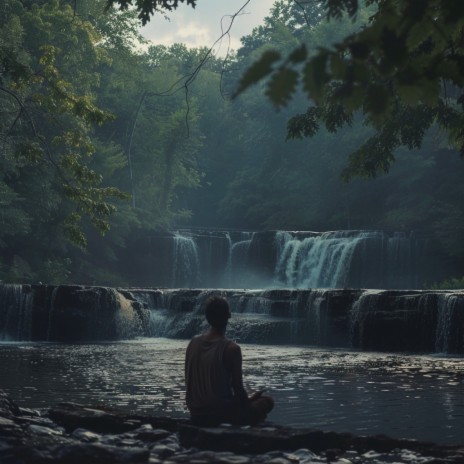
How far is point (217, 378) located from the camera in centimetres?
836

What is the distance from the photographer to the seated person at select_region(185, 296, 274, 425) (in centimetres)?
817

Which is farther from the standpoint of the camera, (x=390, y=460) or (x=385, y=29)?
(x=390, y=460)

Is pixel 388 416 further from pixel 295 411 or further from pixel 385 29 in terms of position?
pixel 385 29

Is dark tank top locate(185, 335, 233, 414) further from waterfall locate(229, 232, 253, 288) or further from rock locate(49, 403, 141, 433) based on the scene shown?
waterfall locate(229, 232, 253, 288)

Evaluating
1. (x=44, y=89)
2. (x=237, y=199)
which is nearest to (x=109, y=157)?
(x=44, y=89)

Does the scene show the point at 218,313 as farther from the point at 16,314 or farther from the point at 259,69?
the point at 16,314

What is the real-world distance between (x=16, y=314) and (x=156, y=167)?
96.7ft

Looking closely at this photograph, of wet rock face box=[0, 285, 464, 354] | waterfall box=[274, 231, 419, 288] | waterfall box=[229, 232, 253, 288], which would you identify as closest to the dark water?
wet rock face box=[0, 285, 464, 354]

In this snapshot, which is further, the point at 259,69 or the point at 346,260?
the point at 346,260

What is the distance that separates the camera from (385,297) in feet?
90.6

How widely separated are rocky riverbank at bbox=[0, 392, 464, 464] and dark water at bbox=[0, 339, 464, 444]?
Answer: 8.06ft

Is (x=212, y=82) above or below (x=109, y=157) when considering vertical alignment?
above

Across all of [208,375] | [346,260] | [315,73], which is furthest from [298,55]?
[346,260]

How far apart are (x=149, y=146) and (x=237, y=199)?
37.4 ft
